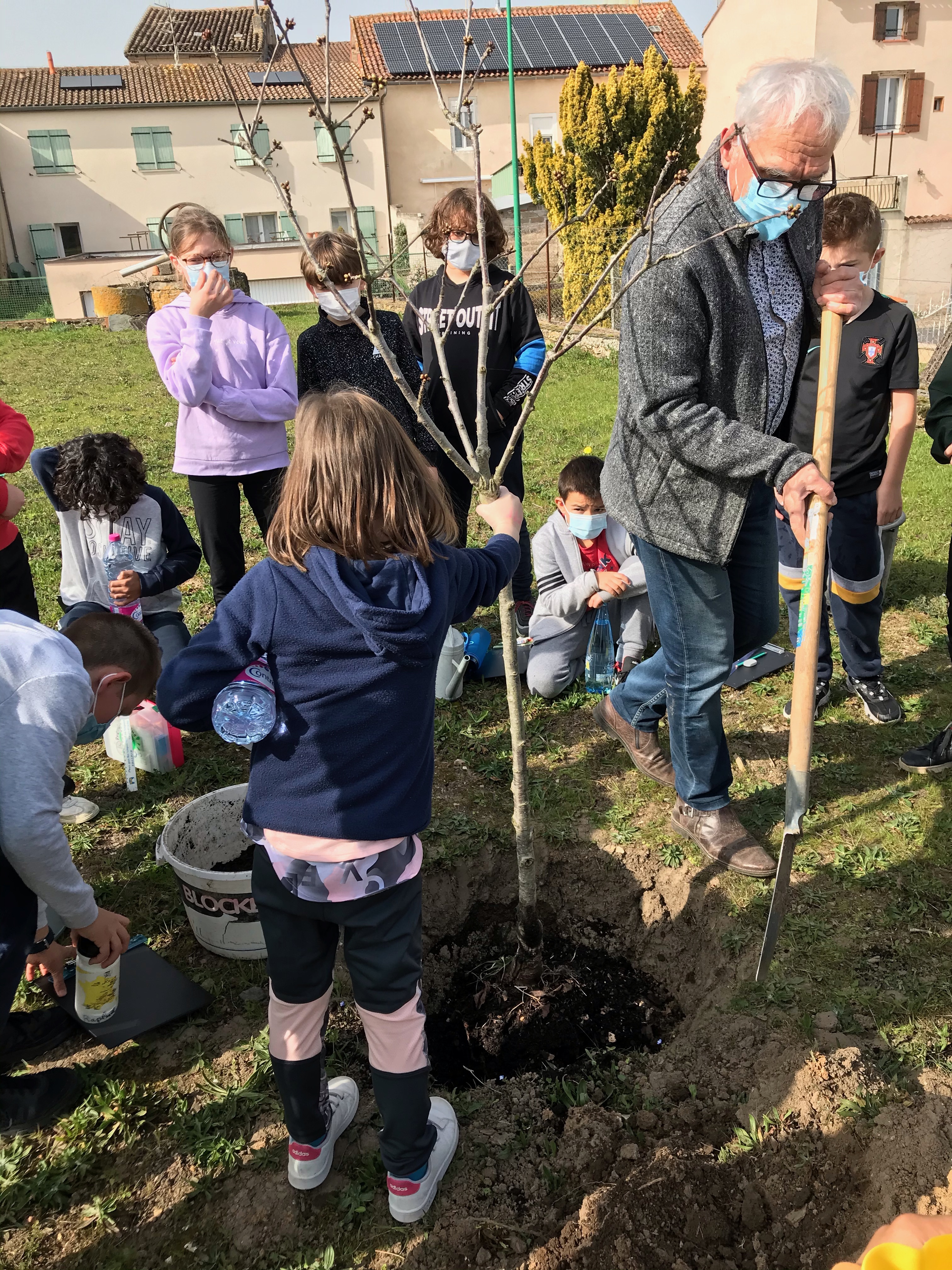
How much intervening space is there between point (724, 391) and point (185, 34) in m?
36.6

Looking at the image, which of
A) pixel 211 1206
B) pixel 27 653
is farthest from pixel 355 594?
pixel 211 1206

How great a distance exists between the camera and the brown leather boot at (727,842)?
287 centimetres

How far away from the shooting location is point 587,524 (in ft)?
13.1

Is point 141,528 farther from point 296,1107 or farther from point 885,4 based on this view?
point 885,4

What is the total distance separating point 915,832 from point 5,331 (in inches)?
853

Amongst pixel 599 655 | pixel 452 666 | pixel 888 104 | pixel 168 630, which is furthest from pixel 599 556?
pixel 888 104

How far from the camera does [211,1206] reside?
200 centimetres

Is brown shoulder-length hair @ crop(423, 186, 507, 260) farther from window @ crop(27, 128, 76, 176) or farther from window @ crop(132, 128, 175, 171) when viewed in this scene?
window @ crop(27, 128, 76, 176)

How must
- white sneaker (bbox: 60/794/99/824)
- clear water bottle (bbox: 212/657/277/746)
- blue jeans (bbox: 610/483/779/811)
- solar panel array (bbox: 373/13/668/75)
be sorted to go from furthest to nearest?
solar panel array (bbox: 373/13/668/75)
white sneaker (bbox: 60/794/99/824)
blue jeans (bbox: 610/483/779/811)
clear water bottle (bbox: 212/657/277/746)

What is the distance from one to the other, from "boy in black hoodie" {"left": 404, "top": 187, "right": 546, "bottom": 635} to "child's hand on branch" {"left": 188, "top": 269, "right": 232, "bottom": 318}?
0.82 meters

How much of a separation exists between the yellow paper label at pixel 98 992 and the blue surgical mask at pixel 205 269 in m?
2.68

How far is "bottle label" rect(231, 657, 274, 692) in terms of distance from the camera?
169 centimetres

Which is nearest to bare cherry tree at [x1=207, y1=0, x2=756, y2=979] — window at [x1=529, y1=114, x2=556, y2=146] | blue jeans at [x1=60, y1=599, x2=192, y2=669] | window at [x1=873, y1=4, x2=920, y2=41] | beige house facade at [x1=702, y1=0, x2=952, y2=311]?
blue jeans at [x1=60, y1=599, x2=192, y2=669]

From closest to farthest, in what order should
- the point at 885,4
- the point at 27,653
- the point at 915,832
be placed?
the point at 27,653, the point at 915,832, the point at 885,4
